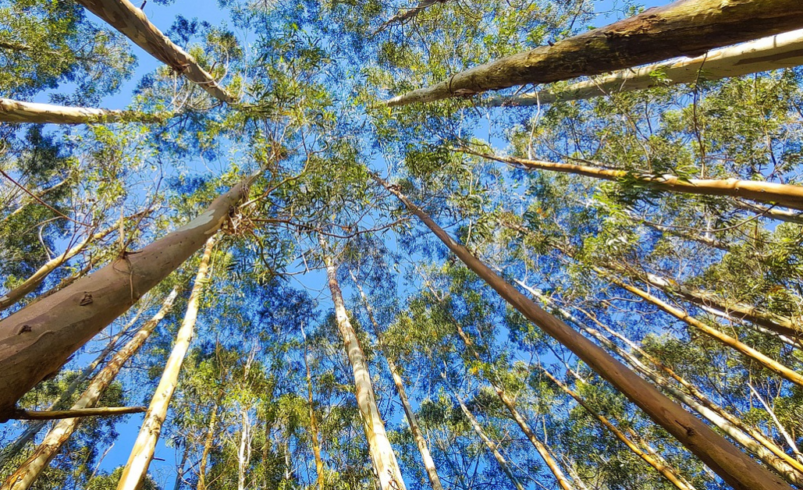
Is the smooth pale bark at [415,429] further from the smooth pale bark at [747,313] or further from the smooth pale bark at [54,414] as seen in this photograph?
the smooth pale bark at [54,414]

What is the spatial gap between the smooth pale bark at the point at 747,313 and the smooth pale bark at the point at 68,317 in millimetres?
5990

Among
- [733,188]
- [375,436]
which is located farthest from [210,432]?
[733,188]

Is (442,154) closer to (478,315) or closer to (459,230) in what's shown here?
(459,230)

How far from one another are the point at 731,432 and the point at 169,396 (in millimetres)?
8149

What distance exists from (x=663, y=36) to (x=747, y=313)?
4.67 meters

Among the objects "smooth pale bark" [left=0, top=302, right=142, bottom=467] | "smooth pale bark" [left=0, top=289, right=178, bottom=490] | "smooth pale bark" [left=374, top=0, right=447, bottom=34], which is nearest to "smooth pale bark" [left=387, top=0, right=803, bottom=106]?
"smooth pale bark" [left=374, top=0, right=447, bottom=34]

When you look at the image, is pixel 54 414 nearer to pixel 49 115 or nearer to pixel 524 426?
pixel 49 115

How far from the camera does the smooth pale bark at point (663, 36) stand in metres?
1.50

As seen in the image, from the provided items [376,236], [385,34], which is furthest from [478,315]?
[385,34]

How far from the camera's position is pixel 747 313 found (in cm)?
437

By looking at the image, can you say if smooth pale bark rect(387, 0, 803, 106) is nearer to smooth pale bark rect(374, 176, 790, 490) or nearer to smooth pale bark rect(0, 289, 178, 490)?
smooth pale bark rect(374, 176, 790, 490)

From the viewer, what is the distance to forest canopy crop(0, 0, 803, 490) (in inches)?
96.9

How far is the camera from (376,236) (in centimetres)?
1057

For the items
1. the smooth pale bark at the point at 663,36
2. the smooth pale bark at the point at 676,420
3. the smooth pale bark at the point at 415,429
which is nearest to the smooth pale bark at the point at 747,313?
the smooth pale bark at the point at 676,420
